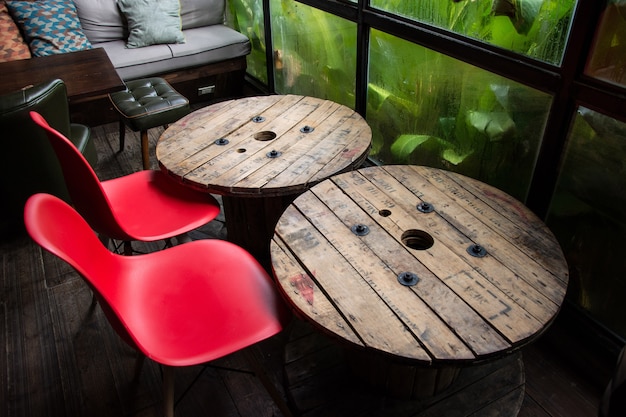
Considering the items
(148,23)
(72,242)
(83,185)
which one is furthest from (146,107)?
(72,242)

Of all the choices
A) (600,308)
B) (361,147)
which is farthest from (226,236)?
(600,308)

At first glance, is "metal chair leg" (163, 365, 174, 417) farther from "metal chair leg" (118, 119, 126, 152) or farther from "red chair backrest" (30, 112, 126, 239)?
"metal chair leg" (118, 119, 126, 152)

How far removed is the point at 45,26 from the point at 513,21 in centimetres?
338

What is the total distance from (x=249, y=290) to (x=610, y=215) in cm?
135

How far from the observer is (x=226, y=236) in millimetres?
2713

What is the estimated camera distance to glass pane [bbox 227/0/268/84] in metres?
4.11

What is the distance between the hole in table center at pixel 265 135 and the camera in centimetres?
226

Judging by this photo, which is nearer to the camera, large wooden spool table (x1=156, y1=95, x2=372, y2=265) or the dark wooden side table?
large wooden spool table (x1=156, y1=95, x2=372, y2=265)

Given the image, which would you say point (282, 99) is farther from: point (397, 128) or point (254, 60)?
point (254, 60)

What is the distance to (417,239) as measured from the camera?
1.61 metres

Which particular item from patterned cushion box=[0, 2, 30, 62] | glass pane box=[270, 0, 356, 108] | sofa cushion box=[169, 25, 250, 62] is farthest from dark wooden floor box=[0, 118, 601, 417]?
sofa cushion box=[169, 25, 250, 62]

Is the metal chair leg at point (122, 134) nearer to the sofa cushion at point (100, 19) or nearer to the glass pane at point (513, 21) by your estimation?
the sofa cushion at point (100, 19)

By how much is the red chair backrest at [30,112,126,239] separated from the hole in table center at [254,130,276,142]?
76 centimetres

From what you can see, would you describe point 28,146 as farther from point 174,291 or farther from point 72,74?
point 174,291
